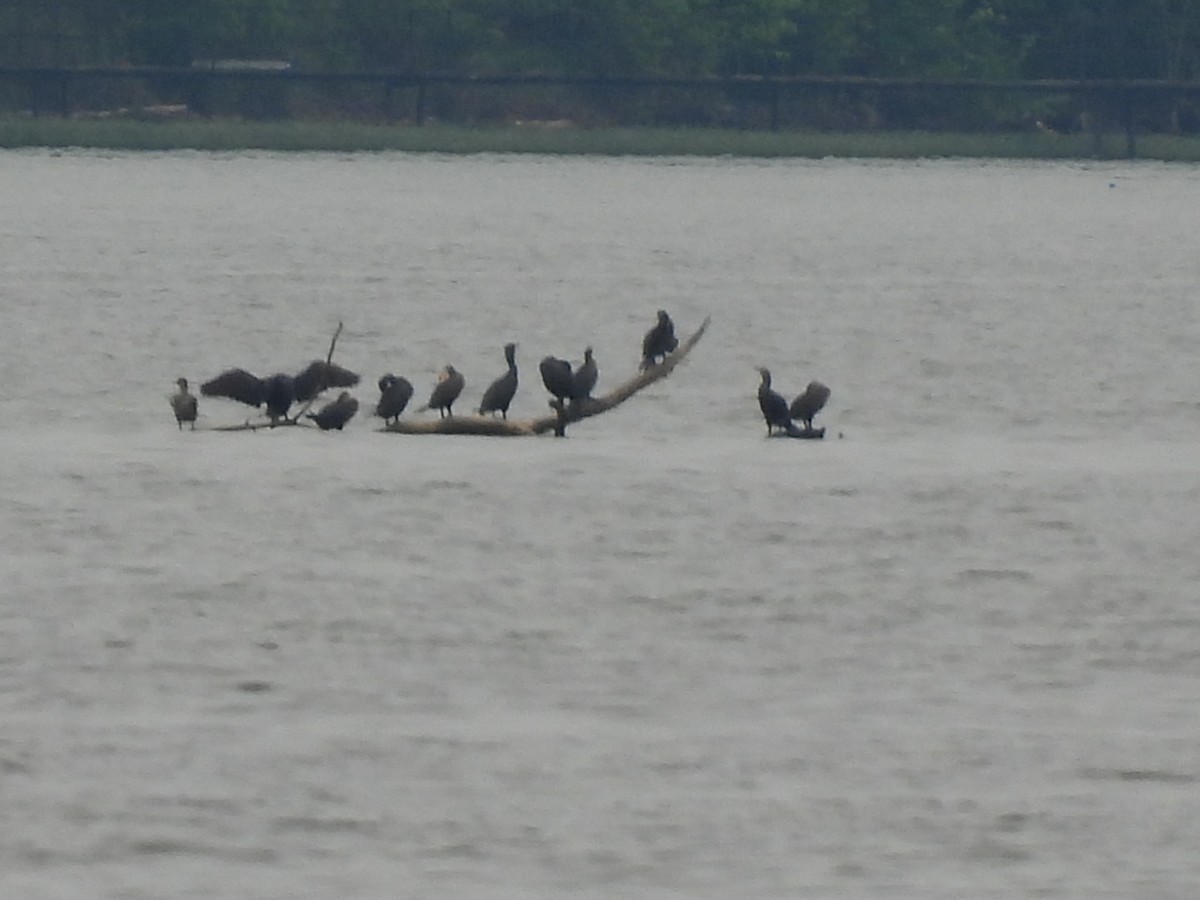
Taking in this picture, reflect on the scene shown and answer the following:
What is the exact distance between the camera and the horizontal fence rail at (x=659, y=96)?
130250 millimetres

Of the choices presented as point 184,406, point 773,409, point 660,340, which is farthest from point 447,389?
point 660,340

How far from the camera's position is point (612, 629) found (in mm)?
17672

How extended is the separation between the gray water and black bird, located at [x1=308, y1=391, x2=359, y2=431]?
17 centimetres

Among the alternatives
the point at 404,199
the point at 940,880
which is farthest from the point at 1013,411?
the point at 404,199

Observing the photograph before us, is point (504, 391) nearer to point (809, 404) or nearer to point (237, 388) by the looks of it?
point (237, 388)

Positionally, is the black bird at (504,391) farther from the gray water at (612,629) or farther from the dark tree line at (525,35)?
the dark tree line at (525,35)

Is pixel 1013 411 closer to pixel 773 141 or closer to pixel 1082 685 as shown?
pixel 1082 685

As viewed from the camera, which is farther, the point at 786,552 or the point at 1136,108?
the point at 1136,108

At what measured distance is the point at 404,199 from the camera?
9738cm

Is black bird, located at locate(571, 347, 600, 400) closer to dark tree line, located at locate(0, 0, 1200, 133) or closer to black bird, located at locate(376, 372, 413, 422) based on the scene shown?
black bird, located at locate(376, 372, 413, 422)

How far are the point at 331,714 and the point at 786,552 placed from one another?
601cm

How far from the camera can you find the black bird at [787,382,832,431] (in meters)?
27.8

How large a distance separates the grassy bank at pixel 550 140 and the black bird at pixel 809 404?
341 ft

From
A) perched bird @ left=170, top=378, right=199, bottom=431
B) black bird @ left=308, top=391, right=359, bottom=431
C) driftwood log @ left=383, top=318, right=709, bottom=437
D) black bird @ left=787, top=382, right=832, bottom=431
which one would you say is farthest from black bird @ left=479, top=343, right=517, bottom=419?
black bird @ left=787, top=382, right=832, bottom=431
